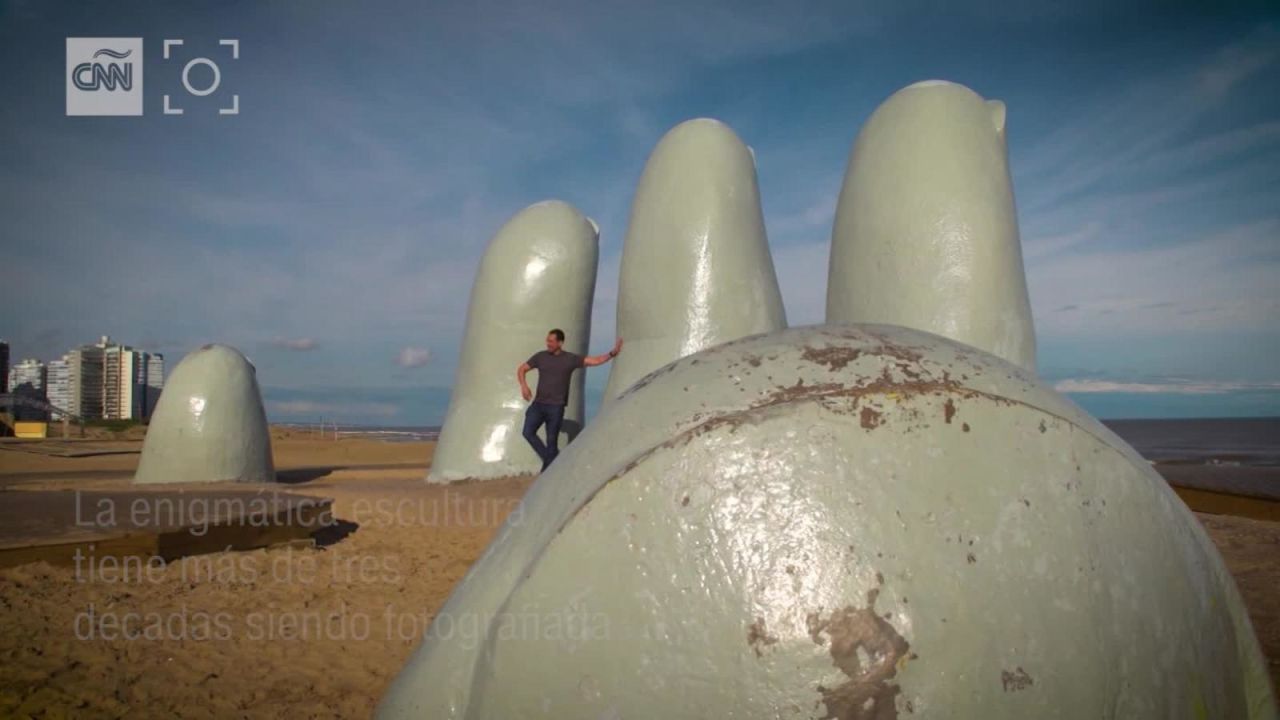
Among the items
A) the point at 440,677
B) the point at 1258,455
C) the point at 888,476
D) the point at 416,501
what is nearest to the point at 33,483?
the point at 416,501

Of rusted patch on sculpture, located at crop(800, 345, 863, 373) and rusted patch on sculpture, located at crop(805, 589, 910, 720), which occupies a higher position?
rusted patch on sculpture, located at crop(800, 345, 863, 373)

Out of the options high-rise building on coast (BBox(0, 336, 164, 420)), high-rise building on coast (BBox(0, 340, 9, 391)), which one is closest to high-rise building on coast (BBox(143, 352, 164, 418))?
high-rise building on coast (BBox(0, 336, 164, 420))

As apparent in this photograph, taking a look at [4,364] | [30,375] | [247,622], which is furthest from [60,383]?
[247,622]

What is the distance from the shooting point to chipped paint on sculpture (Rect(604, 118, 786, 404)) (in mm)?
7168

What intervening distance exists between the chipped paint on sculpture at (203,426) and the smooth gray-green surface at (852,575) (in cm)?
761

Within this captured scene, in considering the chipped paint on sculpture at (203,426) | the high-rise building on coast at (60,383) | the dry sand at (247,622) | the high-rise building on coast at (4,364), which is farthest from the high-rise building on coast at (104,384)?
the dry sand at (247,622)

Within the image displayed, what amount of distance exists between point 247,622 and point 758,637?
351cm

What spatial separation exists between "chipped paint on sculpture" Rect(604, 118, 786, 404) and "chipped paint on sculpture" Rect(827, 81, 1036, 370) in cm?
109

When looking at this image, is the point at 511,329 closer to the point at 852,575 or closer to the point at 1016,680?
the point at 852,575

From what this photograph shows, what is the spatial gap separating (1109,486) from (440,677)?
1.24m

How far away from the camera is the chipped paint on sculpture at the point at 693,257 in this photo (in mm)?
7168

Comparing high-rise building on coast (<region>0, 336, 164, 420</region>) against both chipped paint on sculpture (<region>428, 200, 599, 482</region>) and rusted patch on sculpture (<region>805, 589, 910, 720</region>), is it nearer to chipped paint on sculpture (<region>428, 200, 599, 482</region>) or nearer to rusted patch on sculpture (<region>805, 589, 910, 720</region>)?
chipped paint on sculpture (<region>428, 200, 599, 482</region>)

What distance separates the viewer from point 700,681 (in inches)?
48.2

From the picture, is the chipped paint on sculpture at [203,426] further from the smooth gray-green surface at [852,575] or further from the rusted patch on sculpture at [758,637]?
the rusted patch on sculpture at [758,637]
